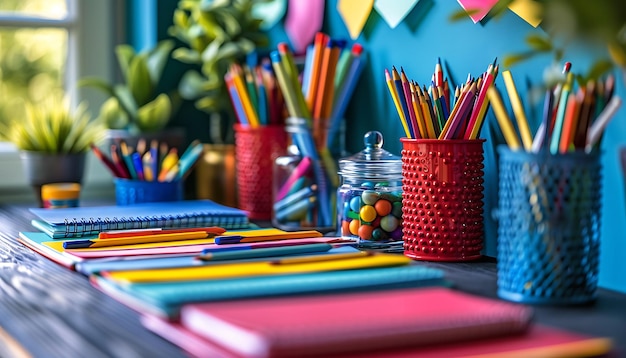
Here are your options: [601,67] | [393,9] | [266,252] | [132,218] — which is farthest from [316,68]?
[601,67]

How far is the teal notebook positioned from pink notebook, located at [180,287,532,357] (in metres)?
0.02

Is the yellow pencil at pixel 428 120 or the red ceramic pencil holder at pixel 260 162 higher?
the yellow pencil at pixel 428 120

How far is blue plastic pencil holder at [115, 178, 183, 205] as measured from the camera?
59.8 inches

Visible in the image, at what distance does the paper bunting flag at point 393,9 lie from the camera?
4.33 ft

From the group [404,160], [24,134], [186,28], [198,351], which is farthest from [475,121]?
[24,134]

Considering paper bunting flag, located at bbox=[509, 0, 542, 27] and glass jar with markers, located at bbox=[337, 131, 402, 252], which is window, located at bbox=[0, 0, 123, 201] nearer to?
glass jar with markers, located at bbox=[337, 131, 402, 252]

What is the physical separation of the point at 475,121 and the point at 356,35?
450 millimetres

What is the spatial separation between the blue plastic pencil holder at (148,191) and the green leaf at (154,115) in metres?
0.26

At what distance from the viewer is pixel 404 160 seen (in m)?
1.11

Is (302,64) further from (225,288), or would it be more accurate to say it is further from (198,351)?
(198,351)

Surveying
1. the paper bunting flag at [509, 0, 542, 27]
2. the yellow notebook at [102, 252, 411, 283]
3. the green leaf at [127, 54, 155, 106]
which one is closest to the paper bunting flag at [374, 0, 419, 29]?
the paper bunting flag at [509, 0, 542, 27]

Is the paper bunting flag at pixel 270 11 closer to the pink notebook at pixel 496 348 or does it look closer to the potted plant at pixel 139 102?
the potted plant at pixel 139 102

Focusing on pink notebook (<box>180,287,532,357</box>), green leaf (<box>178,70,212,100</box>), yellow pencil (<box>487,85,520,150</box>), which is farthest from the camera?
green leaf (<box>178,70,212,100</box>)

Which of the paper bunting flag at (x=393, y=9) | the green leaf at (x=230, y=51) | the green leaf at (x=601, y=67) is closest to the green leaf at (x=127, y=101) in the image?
the green leaf at (x=230, y=51)
